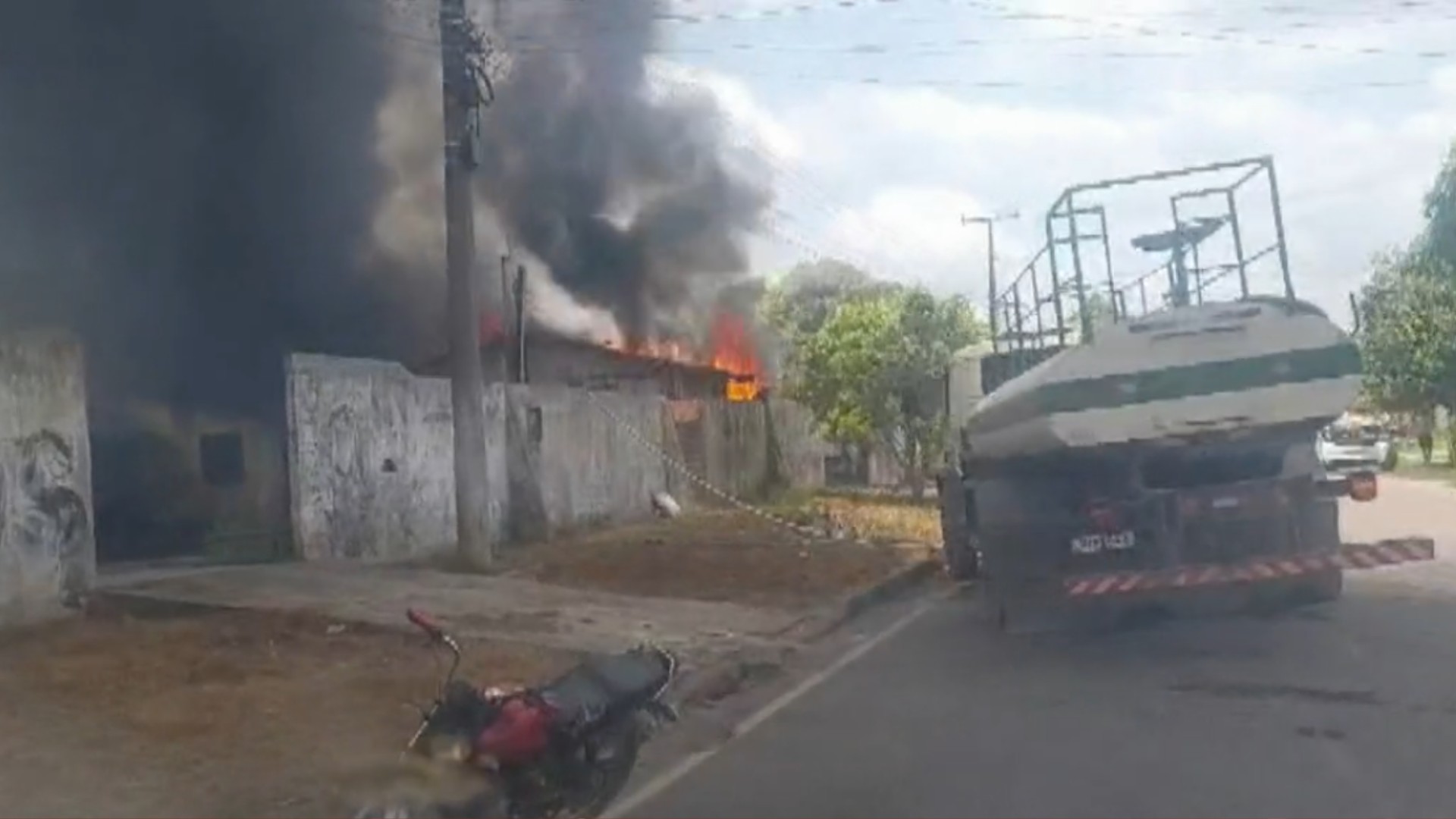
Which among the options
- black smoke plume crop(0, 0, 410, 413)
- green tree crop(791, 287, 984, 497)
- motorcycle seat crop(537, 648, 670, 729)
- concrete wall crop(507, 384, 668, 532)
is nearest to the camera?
motorcycle seat crop(537, 648, 670, 729)

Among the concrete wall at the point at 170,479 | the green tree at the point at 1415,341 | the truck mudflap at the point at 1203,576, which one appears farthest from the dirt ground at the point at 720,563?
the green tree at the point at 1415,341

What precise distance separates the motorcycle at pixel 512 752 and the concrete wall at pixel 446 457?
972cm

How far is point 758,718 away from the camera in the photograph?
30.5 feet

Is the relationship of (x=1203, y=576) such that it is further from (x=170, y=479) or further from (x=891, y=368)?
(x=891, y=368)

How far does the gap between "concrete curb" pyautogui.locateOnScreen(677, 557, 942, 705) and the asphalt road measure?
2.08 feet

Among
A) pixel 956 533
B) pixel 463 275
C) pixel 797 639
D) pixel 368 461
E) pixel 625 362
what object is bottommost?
pixel 797 639

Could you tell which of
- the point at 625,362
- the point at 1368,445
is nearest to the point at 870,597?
the point at 625,362

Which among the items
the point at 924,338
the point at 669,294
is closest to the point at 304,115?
the point at 669,294

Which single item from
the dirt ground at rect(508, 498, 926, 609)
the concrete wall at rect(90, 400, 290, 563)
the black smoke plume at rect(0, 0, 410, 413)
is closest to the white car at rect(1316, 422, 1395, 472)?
the dirt ground at rect(508, 498, 926, 609)

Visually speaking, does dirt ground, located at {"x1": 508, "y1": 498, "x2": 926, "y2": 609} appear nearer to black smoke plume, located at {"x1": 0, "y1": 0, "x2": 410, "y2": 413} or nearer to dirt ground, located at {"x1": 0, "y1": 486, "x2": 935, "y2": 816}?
dirt ground, located at {"x1": 0, "y1": 486, "x2": 935, "y2": 816}

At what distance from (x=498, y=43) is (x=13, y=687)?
13.8 m

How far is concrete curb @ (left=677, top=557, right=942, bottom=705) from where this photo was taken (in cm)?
1046

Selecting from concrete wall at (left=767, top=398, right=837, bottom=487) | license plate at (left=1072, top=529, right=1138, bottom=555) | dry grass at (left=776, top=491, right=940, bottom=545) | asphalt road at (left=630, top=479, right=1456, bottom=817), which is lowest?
asphalt road at (left=630, top=479, right=1456, bottom=817)

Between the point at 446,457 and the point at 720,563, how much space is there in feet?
10.6
